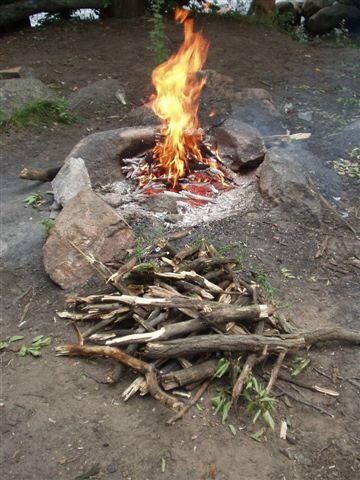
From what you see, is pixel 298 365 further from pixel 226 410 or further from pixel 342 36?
pixel 342 36

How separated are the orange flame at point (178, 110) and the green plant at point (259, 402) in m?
3.12

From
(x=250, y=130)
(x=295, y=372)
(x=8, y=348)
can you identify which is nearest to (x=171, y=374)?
(x=295, y=372)

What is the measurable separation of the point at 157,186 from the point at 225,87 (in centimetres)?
330

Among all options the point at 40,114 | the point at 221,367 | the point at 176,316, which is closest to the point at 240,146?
the point at 176,316

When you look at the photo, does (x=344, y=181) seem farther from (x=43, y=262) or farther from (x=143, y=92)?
(x=143, y=92)

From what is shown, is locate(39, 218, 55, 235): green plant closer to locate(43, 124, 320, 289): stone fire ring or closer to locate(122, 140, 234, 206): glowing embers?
locate(43, 124, 320, 289): stone fire ring

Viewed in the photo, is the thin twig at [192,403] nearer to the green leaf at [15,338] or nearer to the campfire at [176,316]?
the campfire at [176,316]

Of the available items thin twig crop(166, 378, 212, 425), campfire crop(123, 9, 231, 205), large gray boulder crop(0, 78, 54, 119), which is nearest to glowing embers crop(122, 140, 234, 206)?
campfire crop(123, 9, 231, 205)

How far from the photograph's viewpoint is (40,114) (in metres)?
8.90

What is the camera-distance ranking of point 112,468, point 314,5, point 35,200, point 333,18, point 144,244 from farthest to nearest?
point 314,5 < point 333,18 < point 35,200 < point 144,244 < point 112,468

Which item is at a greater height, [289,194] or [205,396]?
[289,194]

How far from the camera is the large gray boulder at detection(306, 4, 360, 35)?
13562mm

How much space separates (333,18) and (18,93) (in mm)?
8606

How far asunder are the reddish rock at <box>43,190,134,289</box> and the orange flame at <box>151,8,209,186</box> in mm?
1447
